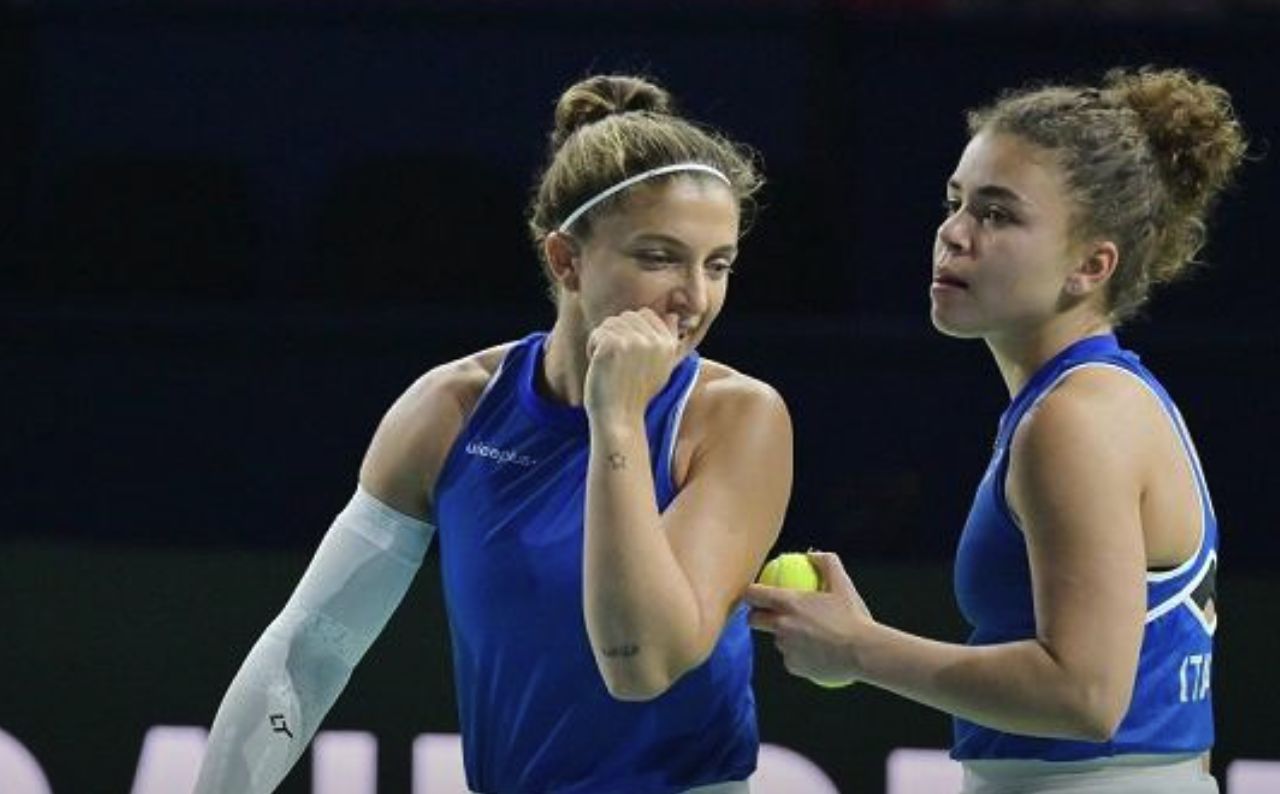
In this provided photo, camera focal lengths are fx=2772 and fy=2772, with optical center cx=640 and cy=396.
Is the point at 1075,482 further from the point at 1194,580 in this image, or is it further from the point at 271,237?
the point at 271,237

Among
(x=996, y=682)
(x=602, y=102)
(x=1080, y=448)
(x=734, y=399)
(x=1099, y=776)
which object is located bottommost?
(x=1099, y=776)

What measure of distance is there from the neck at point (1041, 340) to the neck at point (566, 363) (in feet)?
1.64

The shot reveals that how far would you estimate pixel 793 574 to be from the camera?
328cm

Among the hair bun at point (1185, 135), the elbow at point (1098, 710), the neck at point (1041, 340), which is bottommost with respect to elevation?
the elbow at point (1098, 710)

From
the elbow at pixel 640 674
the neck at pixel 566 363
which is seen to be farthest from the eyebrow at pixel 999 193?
the elbow at pixel 640 674

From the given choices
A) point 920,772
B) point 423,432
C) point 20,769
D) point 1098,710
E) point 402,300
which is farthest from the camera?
point 402,300

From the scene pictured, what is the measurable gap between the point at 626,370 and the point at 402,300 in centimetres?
204

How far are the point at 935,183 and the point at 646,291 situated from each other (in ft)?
6.68

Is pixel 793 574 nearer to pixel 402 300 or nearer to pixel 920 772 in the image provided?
pixel 920 772

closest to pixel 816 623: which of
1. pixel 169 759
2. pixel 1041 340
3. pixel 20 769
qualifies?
pixel 1041 340

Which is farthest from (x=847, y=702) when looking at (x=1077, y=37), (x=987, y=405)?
(x=1077, y=37)

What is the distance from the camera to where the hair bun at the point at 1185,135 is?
333 cm

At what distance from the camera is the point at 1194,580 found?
318cm

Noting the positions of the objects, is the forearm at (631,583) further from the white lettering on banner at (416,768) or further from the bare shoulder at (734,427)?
the white lettering on banner at (416,768)
